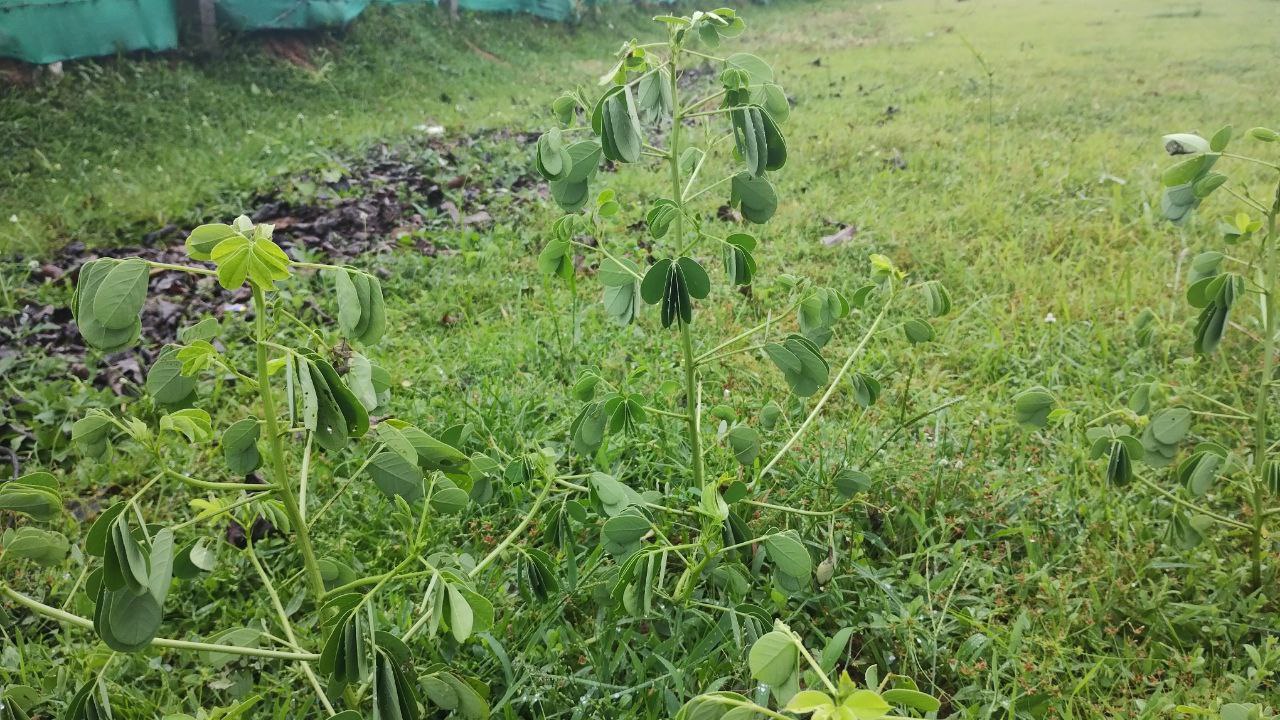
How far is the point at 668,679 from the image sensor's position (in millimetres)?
1418

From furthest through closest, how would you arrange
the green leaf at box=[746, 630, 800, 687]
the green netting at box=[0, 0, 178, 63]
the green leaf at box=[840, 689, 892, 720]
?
1. the green netting at box=[0, 0, 178, 63]
2. the green leaf at box=[746, 630, 800, 687]
3. the green leaf at box=[840, 689, 892, 720]

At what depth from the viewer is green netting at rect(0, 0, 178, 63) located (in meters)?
4.71

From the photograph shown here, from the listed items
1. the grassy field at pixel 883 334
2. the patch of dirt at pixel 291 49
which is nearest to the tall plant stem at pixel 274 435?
the grassy field at pixel 883 334

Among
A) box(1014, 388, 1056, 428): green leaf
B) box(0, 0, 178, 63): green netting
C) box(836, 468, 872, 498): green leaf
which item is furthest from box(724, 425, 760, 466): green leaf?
box(0, 0, 178, 63): green netting

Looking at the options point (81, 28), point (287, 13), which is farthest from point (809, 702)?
point (287, 13)

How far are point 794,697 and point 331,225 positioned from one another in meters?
3.47

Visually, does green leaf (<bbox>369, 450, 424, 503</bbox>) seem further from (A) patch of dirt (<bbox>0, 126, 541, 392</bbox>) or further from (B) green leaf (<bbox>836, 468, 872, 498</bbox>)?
(A) patch of dirt (<bbox>0, 126, 541, 392</bbox>)

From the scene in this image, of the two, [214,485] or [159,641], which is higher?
[214,485]

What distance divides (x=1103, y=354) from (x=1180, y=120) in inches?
115

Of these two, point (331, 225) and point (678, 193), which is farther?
point (331, 225)

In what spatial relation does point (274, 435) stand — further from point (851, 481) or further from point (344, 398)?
point (851, 481)

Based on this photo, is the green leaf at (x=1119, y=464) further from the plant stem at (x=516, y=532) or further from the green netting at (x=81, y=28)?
the green netting at (x=81, y=28)

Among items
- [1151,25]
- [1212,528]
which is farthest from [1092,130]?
[1212,528]

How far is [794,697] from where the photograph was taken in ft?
2.16
